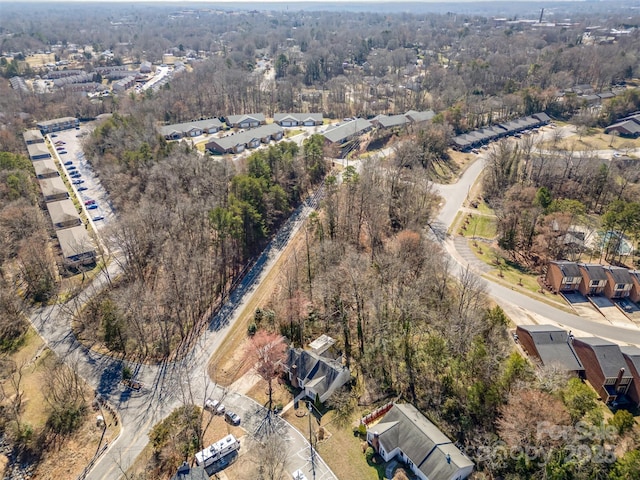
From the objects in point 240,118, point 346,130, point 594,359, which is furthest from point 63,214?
point 594,359

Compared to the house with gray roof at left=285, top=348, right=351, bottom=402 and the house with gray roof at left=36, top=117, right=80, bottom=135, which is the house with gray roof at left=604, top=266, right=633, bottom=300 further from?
the house with gray roof at left=36, top=117, right=80, bottom=135

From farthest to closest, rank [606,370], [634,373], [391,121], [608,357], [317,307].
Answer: [391,121]
[317,307]
[608,357]
[606,370]
[634,373]

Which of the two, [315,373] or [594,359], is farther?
[594,359]

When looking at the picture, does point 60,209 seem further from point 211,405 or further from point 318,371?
point 318,371

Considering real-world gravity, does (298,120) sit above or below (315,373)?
above

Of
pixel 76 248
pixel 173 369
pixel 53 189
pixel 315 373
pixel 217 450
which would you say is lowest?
pixel 173 369

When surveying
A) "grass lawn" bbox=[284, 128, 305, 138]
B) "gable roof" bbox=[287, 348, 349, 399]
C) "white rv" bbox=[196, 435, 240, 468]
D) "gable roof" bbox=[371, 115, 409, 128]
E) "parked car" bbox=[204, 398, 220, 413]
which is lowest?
"parked car" bbox=[204, 398, 220, 413]

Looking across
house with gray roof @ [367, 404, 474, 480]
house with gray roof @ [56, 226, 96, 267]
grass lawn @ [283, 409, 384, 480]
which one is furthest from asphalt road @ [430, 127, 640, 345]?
house with gray roof @ [56, 226, 96, 267]
